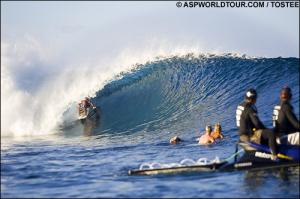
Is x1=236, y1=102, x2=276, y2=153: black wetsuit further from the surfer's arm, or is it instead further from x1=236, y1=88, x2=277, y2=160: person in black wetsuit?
the surfer's arm

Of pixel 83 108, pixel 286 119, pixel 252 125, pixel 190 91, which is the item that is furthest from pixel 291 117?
pixel 83 108

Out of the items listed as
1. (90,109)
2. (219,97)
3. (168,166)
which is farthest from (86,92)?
(168,166)

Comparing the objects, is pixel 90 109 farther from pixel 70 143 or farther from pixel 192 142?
pixel 192 142

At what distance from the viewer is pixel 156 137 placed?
21.9m

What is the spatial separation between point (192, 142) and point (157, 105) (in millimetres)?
8387

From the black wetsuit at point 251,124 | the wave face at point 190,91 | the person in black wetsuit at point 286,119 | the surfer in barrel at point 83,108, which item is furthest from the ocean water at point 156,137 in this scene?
the person in black wetsuit at point 286,119

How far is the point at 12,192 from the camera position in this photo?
38.5 feet

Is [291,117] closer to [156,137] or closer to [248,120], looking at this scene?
[248,120]

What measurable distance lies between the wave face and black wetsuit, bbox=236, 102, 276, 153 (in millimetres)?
7934

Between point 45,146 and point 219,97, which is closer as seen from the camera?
point 45,146

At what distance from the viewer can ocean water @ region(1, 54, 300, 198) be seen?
11922mm

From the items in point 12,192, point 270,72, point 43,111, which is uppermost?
point 270,72

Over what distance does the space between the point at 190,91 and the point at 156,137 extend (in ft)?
25.4

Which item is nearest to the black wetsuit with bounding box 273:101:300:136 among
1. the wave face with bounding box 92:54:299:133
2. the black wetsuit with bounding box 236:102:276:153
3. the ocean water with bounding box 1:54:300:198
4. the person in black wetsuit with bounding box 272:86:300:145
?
the person in black wetsuit with bounding box 272:86:300:145
